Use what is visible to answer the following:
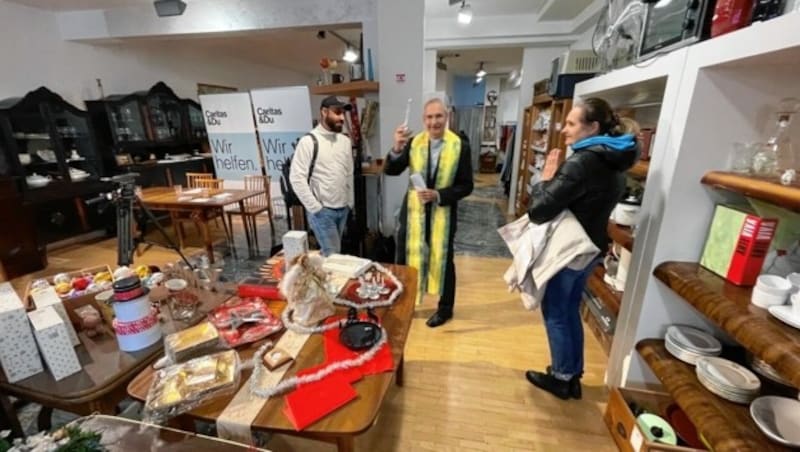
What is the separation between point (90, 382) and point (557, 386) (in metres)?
1.90

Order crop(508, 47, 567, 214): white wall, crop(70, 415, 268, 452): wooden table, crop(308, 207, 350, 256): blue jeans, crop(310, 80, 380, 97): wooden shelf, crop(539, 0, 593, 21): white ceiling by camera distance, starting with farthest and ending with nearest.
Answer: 1. crop(508, 47, 567, 214): white wall
2. crop(539, 0, 593, 21): white ceiling
3. crop(310, 80, 380, 97): wooden shelf
4. crop(308, 207, 350, 256): blue jeans
5. crop(70, 415, 268, 452): wooden table

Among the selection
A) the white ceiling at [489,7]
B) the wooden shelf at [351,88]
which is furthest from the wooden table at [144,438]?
the white ceiling at [489,7]

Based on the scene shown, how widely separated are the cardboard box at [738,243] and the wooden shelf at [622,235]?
1.45ft

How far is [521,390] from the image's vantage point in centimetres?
178

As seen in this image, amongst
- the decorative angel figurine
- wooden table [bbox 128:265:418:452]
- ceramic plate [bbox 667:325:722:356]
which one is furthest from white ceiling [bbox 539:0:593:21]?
wooden table [bbox 128:265:418:452]

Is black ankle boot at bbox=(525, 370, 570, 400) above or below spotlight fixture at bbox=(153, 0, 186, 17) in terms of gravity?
below

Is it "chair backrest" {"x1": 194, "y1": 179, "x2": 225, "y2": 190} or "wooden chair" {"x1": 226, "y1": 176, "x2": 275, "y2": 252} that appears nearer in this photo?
"wooden chair" {"x1": 226, "y1": 176, "x2": 275, "y2": 252}

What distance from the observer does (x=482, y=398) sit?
1.73 metres

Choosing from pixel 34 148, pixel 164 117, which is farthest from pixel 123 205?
pixel 164 117

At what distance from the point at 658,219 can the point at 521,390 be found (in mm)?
1065

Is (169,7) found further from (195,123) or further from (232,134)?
(195,123)

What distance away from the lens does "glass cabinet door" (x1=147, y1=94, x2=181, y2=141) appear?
469 centimetres

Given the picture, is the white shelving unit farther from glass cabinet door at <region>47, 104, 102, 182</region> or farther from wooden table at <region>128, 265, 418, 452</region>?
glass cabinet door at <region>47, 104, 102, 182</region>

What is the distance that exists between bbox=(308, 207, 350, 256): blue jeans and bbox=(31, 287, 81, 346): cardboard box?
141cm
